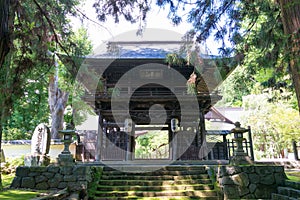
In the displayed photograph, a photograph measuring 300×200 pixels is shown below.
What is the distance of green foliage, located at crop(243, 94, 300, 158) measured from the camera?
12.9m

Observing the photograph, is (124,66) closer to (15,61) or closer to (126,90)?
(126,90)

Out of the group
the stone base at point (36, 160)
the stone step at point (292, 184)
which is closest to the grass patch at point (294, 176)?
the stone step at point (292, 184)

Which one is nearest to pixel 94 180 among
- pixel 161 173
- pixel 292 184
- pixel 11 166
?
pixel 161 173

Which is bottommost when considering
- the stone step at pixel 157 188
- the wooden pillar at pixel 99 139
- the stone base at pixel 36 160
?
the stone step at pixel 157 188

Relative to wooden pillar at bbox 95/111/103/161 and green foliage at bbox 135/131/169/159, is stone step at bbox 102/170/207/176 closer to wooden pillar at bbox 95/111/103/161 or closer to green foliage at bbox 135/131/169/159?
wooden pillar at bbox 95/111/103/161

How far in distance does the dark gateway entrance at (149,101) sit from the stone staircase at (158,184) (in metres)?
2.56

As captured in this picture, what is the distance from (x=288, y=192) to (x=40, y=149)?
7816 millimetres

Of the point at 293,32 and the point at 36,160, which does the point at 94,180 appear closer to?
the point at 36,160

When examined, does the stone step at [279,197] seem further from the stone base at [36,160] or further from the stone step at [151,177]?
the stone base at [36,160]

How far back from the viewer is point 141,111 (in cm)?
996

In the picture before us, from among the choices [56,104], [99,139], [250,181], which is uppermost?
[56,104]

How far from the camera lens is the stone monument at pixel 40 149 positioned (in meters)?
7.98

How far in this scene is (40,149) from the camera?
846 centimetres

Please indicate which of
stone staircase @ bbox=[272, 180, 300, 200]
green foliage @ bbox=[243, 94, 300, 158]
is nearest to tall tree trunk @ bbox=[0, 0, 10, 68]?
stone staircase @ bbox=[272, 180, 300, 200]
